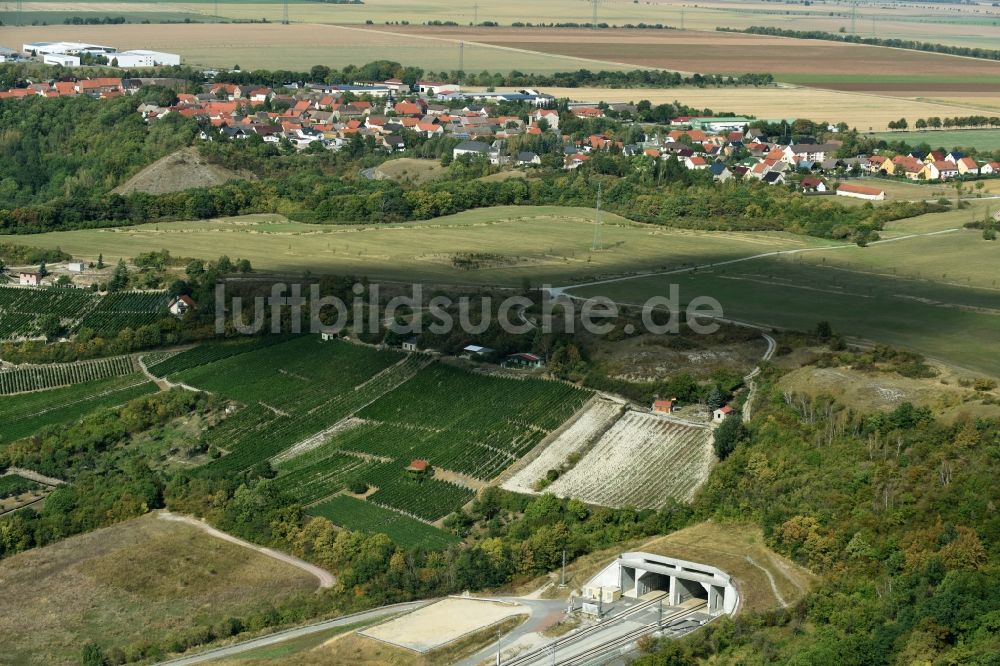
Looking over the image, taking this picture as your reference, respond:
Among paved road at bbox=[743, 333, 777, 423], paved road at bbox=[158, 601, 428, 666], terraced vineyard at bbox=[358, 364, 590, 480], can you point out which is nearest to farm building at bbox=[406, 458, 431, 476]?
terraced vineyard at bbox=[358, 364, 590, 480]

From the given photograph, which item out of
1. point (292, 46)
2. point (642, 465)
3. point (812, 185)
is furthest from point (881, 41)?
point (642, 465)

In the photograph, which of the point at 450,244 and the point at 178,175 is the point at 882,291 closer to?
the point at 450,244

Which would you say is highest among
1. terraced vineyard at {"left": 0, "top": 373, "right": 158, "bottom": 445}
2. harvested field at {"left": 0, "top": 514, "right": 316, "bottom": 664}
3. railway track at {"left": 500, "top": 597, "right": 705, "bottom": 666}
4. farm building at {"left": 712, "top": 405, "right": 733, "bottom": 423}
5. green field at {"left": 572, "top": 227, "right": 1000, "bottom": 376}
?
green field at {"left": 572, "top": 227, "right": 1000, "bottom": 376}

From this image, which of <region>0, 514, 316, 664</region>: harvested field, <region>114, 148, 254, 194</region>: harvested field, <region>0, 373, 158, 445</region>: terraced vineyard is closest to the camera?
<region>0, 514, 316, 664</region>: harvested field

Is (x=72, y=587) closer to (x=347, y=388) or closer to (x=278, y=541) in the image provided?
(x=278, y=541)

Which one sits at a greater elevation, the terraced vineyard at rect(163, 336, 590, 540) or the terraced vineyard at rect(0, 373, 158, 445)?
the terraced vineyard at rect(163, 336, 590, 540)

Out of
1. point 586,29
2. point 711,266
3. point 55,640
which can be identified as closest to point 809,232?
point 711,266

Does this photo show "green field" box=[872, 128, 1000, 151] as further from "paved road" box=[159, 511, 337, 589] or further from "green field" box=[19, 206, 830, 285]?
"paved road" box=[159, 511, 337, 589]
